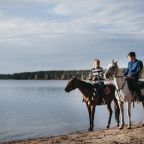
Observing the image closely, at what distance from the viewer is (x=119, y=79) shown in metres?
17.4

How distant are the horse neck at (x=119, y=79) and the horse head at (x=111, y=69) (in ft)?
0.67

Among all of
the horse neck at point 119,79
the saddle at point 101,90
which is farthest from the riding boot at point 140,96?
the saddle at point 101,90

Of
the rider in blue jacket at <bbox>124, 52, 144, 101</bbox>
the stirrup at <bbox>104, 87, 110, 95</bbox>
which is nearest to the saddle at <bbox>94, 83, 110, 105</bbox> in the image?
the stirrup at <bbox>104, 87, 110, 95</bbox>

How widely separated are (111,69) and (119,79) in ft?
2.31

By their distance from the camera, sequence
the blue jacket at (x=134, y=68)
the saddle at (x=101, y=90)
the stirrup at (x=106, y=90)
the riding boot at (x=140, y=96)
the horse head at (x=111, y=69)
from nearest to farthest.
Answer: the horse head at (x=111, y=69) → the blue jacket at (x=134, y=68) → the riding boot at (x=140, y=96) → the saddle at (x=101, y=90) → the stirrup at (x=106, y=90)

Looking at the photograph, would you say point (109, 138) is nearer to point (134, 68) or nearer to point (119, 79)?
point (119, 79)

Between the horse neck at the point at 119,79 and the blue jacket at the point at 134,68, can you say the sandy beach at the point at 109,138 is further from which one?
the blue jacket at the point at 134,68

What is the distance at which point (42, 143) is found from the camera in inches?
655

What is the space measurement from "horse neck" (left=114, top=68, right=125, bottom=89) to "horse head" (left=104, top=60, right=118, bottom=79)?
205 mm

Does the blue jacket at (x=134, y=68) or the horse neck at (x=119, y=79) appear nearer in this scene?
the horse neck at (x=119, y=79)

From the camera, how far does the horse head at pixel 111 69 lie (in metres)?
16.9

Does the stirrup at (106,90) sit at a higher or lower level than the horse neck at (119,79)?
lower

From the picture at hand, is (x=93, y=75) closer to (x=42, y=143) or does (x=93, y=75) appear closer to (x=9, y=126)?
(x=42, y=143)

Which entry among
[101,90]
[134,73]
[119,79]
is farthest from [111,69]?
[101,90]
